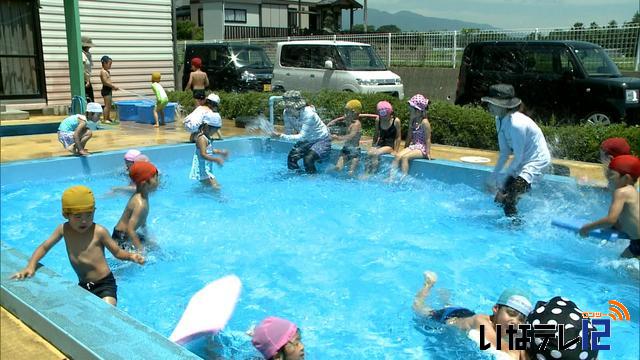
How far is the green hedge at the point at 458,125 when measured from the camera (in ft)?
29.7

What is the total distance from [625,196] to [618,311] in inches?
39.6

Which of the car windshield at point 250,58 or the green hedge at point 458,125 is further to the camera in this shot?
the car windshield at point 250,58

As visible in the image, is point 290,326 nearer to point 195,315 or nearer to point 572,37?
point 195,315

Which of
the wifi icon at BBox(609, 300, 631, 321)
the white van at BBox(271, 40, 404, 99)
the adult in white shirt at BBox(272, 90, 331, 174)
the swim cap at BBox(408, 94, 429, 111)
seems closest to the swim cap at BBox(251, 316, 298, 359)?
the wifi icon at BBox(609, 300, 631, 321)

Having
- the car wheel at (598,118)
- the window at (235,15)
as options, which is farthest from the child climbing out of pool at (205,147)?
the window at (235,15)

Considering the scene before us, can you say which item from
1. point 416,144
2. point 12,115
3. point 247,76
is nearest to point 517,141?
point 416,144

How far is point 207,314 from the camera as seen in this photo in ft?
13.2

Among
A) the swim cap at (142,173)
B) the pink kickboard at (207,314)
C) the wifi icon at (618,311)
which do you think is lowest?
the wifi icon at (618,311)

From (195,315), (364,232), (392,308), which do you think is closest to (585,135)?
(364,232)

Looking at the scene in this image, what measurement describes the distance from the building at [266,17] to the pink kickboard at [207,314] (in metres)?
37.5

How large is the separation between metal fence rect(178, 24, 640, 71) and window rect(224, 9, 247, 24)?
18.2m

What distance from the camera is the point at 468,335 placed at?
13.1 feet

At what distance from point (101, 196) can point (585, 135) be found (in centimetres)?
751

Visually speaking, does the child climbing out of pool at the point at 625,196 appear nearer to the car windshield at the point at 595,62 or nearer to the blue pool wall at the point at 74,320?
the blue pool wall at the point at 74,320
